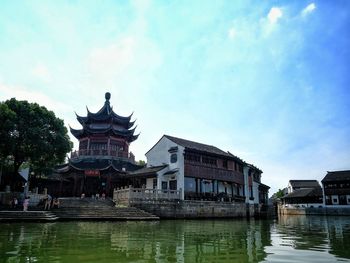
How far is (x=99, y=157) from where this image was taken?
1532 inches

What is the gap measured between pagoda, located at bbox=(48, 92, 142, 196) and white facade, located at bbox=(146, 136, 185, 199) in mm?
3879

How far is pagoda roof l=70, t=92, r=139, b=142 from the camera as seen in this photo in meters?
40.4

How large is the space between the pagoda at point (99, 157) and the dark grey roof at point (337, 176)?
41.1 m

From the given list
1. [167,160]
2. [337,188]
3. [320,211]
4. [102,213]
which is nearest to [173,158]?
[167,160]

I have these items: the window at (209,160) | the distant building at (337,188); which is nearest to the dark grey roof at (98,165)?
the window at (209,160)

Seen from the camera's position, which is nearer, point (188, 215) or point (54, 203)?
point (54, 203)

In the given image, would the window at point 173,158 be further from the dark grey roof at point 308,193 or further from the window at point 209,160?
the dark grey roof at point 308,193

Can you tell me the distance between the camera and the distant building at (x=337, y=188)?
59.0 metres

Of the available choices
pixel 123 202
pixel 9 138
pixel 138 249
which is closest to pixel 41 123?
pixel 9 138

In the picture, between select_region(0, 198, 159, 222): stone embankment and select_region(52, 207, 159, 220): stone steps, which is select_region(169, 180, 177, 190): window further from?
select_region(52, 207, 159, 220): stone steps

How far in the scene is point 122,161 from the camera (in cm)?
3991

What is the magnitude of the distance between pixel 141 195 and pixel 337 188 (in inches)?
1906

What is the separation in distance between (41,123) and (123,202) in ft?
32.9

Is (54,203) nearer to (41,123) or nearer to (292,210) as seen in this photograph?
(41,123)
